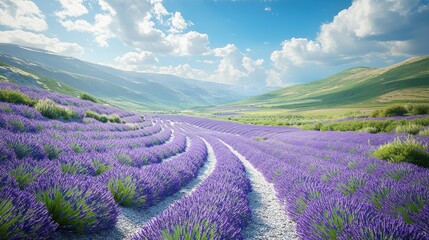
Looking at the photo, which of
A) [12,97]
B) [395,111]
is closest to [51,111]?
[12,97]

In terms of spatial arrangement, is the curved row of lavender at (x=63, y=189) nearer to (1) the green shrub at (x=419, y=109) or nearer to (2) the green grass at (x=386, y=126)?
(2) the green grass at (x=386, y=126)

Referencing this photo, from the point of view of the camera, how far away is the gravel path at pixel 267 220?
11.5 feet

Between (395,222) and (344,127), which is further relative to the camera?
(344,127)

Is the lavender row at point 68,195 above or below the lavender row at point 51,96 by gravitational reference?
below

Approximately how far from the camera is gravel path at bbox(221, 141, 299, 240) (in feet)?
11.5

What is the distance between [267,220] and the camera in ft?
13.7

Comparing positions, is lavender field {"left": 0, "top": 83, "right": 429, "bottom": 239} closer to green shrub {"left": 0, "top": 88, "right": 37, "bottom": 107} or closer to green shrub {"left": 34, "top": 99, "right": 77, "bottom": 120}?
green shrub {"left": 34, "top": 99, "right": 77, "bottom": 120}

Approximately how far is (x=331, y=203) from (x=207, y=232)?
6.40 feet

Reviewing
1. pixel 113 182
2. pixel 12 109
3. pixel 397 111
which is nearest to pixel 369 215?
pixel 113 182

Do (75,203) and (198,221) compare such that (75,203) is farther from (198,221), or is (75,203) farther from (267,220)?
(267,220)

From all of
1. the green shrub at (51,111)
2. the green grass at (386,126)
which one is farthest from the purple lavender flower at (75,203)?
the green grass at (386,126)

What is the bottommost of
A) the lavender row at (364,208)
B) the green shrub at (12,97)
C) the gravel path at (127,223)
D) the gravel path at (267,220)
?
the gravel path at (267,220)

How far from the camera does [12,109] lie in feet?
29.7

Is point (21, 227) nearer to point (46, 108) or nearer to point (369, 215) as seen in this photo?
point (369, 215)
